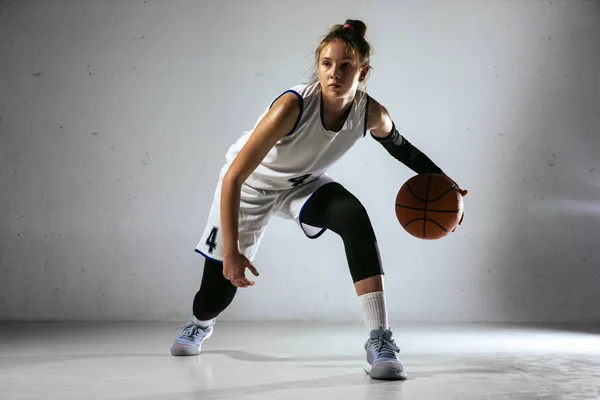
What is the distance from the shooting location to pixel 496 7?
14.9 ft

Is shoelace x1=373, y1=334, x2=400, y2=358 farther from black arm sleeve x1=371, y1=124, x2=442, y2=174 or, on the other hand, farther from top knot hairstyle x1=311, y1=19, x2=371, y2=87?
top knot hairstyle x1=311, y1=19, x2=371, y2=87

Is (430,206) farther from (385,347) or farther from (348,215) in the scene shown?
(385,347)

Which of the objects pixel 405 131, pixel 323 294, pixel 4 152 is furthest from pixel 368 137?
pixel 4 152

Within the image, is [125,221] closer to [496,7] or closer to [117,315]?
[117,315]

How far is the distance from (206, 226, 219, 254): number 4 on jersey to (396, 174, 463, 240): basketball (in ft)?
2.31

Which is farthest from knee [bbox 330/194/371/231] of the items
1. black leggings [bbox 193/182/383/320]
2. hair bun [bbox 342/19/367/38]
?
hair bun [bbox 342/19/367/38]

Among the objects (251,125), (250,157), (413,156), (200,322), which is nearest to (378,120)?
(413,156)

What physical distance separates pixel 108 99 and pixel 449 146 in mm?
2078

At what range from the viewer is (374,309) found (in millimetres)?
2406

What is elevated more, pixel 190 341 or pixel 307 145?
pixel 307 145

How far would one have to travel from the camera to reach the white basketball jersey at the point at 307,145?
250cm

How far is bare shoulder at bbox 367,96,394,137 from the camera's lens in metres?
2.68

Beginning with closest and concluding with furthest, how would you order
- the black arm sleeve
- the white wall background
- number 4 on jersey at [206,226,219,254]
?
number 4 on jersey at [206,226,219,254] < the black arm sleeve < the white wall background

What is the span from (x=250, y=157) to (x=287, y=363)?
0.87m
